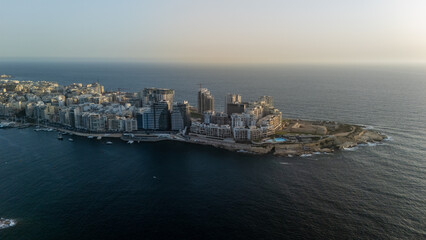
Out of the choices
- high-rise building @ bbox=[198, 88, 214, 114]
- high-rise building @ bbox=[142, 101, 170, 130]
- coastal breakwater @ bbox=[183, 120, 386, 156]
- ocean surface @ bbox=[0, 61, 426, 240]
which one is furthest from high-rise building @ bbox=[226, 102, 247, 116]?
ocean surface @ bbox=[0, 61, 426, 240]

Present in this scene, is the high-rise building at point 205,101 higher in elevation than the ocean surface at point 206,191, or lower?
higher

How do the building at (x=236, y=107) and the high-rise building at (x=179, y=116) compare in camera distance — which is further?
the building at (x=236, y=107)

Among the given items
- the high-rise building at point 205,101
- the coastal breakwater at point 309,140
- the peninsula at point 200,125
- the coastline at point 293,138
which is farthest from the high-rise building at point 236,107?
the coastal breakwater at point 309,140

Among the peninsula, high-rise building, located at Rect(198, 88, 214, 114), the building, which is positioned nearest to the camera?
the peninsula

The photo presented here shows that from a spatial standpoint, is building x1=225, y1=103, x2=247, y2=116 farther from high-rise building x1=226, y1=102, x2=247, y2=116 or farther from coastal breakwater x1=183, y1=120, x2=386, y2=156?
coastal breakwater x1=183, y1=120, x2=386, y2=156

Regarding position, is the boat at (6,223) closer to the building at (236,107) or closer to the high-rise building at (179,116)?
the high-rise building at (179,116)

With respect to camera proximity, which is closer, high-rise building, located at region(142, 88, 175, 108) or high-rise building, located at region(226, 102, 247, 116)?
high-rise building, located at region(226, 102, 247, 116)

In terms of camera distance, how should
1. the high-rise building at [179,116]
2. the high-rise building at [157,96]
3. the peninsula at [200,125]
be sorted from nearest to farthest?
the peninsula at [200,125]
the high-rise building at [179,116]
the high-rise building at [157,96]

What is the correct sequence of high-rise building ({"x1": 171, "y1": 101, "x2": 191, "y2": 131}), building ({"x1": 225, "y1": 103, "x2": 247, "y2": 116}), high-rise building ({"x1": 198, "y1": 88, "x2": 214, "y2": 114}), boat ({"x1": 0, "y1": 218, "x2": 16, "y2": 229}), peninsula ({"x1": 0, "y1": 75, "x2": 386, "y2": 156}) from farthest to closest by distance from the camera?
1. high-rise building ({"x1": 198, "y1": 88, "x2": 214, "y2": 114})
2. building ({"x1": 225, "y1": 103, "x2": 247, "y2": 116})
3. high-rise building ({"x1": 171, "y1": 101, "x2": 191, "y2": 131})
4. peninsula ({"x1": 0, "y1": 75, "x2": 386, "y2": 156})
5. boat ({"x1": 0, "y1": 218, "x2": 16, "y2": 229})
